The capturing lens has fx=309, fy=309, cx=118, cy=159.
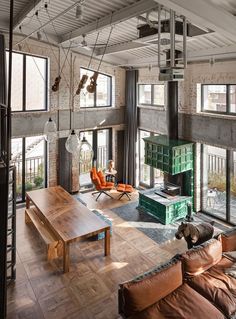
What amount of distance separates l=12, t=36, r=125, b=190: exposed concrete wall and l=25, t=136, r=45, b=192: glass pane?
273 mm

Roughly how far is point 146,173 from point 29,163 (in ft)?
13.7

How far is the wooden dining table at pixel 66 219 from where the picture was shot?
20.5ft

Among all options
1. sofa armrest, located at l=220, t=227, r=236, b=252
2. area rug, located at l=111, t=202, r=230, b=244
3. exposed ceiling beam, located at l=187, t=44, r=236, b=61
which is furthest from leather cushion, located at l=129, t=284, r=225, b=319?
exposed ceiling beam, located at l=187, t=44, r=236, b=61

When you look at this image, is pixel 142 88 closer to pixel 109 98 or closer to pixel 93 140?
pixel 109 98

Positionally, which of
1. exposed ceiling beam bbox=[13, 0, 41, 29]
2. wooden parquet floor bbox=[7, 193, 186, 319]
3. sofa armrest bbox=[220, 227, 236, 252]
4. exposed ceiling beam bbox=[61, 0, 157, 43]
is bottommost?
wooden parquet floor bbox=[7, 193, 186, 319]

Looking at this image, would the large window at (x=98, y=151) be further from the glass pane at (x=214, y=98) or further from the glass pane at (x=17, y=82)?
the glass pane at (x=214, y=98)

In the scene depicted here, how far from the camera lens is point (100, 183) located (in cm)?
1038

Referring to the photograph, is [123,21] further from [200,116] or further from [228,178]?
[228,178]

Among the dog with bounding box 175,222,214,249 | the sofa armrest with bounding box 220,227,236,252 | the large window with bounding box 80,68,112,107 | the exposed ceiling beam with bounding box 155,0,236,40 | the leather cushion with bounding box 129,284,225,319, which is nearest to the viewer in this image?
the exposed ceiling beam with bounding box 155,0,236,40

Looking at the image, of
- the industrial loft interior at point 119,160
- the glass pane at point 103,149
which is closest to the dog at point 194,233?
the industrial loft interior at point 119,160

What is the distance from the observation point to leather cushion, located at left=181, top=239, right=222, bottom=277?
503cm

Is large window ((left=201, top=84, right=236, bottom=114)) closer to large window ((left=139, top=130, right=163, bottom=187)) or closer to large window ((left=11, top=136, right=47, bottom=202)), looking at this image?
large window ((left=139, top=130, right=163, bottom=187))

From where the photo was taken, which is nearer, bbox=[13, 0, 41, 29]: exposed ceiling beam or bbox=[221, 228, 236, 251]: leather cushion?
bbox=[221, 228, 236, 251]: leather cushion

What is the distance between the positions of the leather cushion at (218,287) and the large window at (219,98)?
443 centimetres
